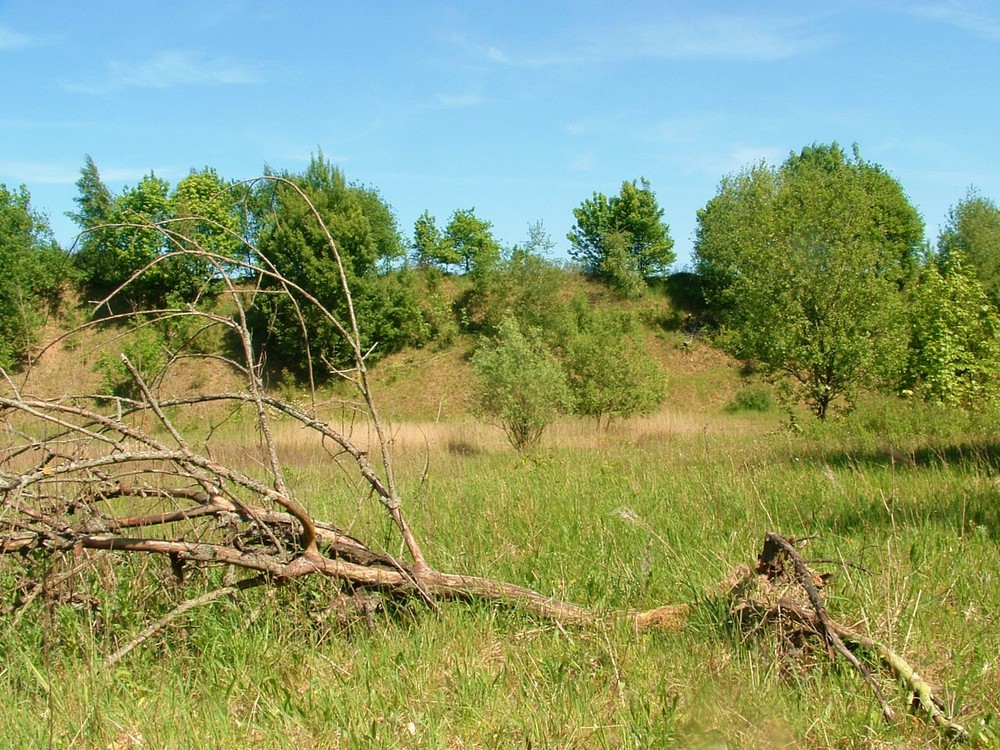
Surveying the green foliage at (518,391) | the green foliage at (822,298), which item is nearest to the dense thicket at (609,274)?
the green foliage at (822,298)

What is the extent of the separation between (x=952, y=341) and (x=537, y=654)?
1856 centimetres

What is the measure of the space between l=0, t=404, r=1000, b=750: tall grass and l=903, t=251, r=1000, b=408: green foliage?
46.9 ft

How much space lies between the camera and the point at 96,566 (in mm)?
3529

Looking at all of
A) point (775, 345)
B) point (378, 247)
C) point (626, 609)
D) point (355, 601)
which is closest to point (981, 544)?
point (626, 609)

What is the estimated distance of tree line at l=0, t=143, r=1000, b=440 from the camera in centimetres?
434

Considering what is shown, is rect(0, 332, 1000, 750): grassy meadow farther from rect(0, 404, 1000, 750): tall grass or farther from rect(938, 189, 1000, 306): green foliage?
rect(938, 189, 1000, 306): green foliage

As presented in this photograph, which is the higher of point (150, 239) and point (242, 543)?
point (150, 239)

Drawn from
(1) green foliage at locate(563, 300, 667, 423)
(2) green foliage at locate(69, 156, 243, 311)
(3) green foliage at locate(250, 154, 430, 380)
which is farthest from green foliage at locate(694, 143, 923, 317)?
(3) green foliage at locate(250, 154, 430, 380)

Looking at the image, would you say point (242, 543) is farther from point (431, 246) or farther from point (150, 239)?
point (431, 246)

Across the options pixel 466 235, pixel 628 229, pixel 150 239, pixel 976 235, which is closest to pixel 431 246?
pixel 466 235

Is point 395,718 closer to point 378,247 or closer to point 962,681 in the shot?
point 962,681

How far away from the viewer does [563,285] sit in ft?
136

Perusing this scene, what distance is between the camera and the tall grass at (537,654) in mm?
2549

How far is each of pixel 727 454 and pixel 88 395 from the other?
652cm
